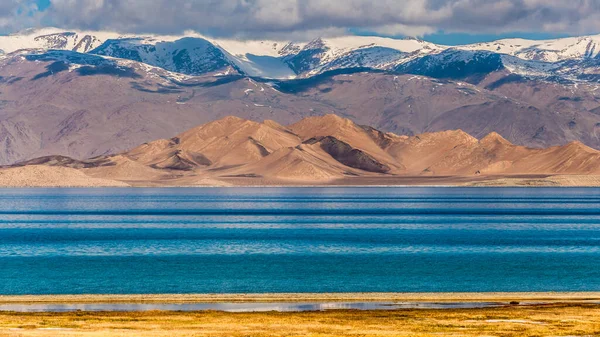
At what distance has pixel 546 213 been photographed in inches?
7525

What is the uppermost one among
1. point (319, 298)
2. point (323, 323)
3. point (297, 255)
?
point (323, 323)

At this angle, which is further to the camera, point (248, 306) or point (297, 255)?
point (297, 255)

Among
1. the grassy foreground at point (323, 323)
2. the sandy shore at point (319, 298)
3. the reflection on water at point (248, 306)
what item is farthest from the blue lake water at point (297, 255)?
the grassy foreground at point (323, 323)

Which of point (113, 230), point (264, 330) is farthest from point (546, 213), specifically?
point (264, 330)

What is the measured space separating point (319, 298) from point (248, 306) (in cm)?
595

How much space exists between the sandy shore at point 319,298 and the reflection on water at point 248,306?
1694 mm

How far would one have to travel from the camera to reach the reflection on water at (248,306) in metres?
57.8

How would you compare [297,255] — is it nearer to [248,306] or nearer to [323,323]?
[248,306]

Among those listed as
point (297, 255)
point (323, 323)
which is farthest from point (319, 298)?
point (297, 255)

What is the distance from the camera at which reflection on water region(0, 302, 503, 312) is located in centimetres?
5784

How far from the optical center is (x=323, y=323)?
49438 millimetres

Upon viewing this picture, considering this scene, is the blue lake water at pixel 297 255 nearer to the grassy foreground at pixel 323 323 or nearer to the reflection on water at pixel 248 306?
the reflection on water at pixel 248 306

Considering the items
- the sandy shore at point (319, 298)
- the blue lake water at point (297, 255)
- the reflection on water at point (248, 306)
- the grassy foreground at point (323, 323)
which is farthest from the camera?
the blue lake water at point (297, 255)

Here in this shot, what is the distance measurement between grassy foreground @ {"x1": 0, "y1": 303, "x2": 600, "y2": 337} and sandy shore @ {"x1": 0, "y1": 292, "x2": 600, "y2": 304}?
6.63 metres
